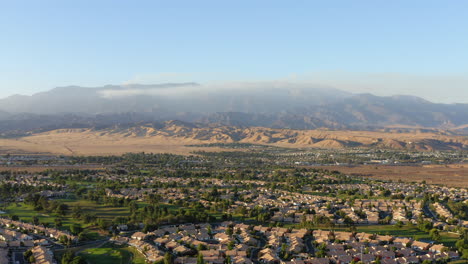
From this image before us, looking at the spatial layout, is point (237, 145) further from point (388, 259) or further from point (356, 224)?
point (388, 259)

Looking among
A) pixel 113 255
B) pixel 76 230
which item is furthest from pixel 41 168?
pixel 113 255

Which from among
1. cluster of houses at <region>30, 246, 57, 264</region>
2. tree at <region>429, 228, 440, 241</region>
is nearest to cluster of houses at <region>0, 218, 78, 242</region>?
cluster of houses at <region>30, 246, 57, 264</region>

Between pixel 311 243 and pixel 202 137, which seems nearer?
pixel 311 243

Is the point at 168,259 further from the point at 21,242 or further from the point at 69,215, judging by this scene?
the point at 69,215

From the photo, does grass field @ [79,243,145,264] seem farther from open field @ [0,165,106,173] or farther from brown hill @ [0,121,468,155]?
→ brown hill @ [0,121,468,155]

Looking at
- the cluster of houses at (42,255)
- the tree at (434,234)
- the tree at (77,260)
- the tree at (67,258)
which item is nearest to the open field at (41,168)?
the cluster of houses at (42,255)

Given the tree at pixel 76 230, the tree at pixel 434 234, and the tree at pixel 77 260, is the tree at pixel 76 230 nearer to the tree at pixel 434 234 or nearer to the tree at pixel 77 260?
the tree at pixel 77 260

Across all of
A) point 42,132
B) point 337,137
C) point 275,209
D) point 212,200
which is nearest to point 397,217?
point 275,209
